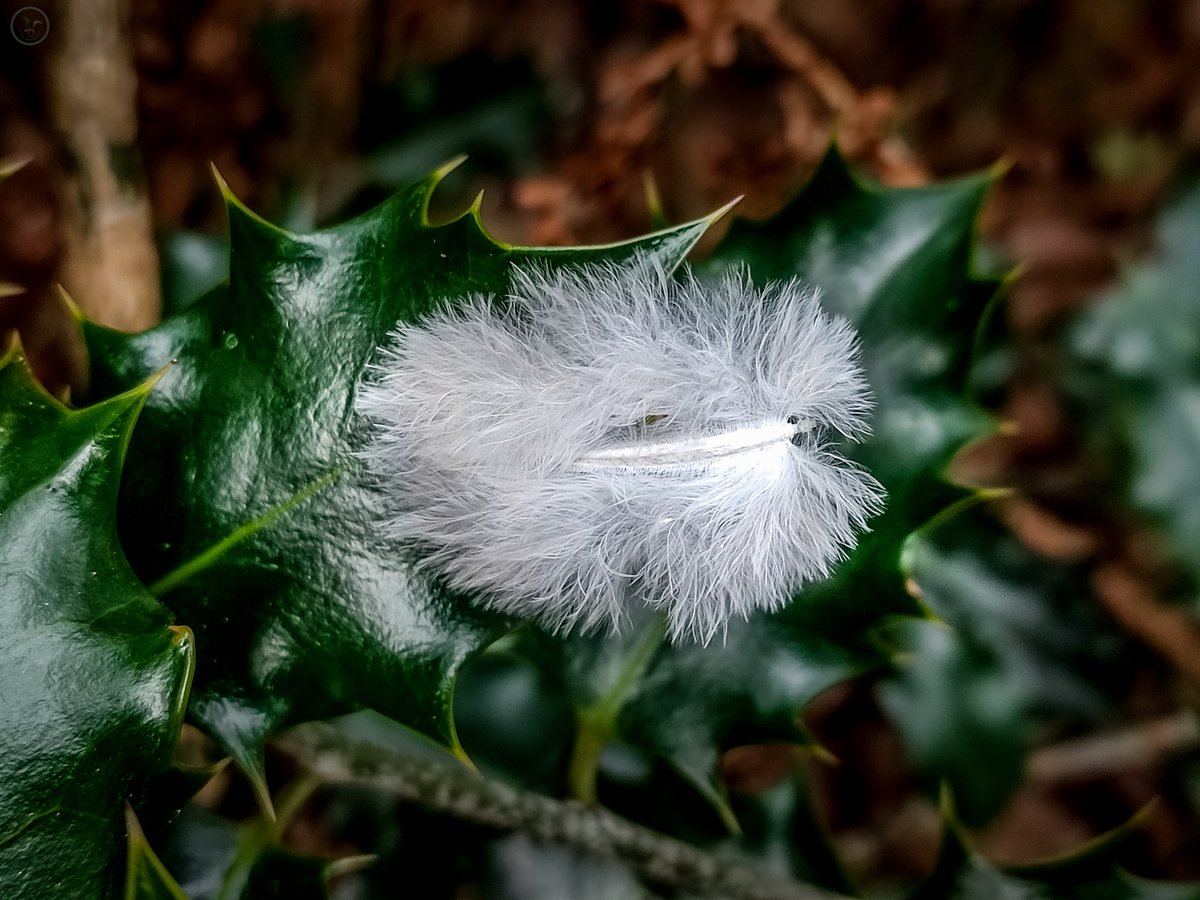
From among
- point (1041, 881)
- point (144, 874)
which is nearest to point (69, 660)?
point (144, 874)

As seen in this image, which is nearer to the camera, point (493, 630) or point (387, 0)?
point (493, 630)

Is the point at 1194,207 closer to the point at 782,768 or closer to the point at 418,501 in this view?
the point at 782,768

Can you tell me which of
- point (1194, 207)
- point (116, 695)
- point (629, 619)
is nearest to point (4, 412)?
point (116, 695)

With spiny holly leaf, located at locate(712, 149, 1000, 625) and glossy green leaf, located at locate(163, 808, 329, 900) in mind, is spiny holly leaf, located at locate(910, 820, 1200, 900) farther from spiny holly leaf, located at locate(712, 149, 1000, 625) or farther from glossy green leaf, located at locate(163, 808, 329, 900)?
glossy green leaf, located at locate(163, 808, 329, 900)

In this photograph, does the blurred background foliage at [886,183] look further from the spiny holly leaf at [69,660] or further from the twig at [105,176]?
the spiny holly leaf at [69,660]

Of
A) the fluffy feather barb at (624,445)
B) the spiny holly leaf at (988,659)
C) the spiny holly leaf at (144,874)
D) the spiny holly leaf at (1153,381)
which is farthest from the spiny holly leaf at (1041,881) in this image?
the spiny holly leaf at (144,874)
